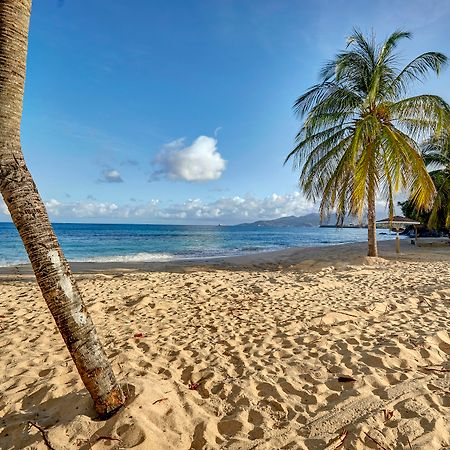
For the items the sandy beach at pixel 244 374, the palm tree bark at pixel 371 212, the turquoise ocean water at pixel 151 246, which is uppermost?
the palm tree bark at pixel 371 212

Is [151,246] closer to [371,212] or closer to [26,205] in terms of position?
[371,212]

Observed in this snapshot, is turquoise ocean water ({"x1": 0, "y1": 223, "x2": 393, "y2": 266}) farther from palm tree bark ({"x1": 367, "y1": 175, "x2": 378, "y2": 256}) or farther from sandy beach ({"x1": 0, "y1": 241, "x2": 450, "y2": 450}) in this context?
sandy beach ({"x1": 0, "y1": 241, "x2": 450, "y2": 450})

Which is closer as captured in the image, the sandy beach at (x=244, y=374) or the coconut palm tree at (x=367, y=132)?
the sandy beach at (x=244, y=374)

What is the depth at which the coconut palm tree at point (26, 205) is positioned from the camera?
7.04ft

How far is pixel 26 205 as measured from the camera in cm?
216

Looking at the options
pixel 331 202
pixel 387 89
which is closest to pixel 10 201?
pixel 331 202

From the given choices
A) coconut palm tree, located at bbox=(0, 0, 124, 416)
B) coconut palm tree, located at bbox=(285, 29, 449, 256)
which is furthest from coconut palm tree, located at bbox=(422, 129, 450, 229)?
coconut palm tree, located at bbox=(0, 0, 124, 416)

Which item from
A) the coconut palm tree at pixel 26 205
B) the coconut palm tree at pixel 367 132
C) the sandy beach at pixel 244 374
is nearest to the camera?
the coconut palm tree at pixel 26 205

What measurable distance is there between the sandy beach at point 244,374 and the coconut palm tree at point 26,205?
29.6 inches

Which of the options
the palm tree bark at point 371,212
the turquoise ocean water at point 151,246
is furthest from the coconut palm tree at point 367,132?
the turquoise ocean water at point 151,246

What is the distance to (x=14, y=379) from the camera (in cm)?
333

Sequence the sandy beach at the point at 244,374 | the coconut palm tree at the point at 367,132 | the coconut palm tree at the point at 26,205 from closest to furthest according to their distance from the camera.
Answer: the coconut palm tree at the point at 26,205 < the sandy beach at the point at 244,374 < the coconut palm tree at the point at 367,132

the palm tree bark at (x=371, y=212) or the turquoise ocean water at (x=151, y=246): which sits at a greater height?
the palm tree bark at (x=371, y=212)

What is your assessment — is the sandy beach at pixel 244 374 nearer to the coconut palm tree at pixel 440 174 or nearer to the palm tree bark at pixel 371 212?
the palm tree bark at pixel 371 212
